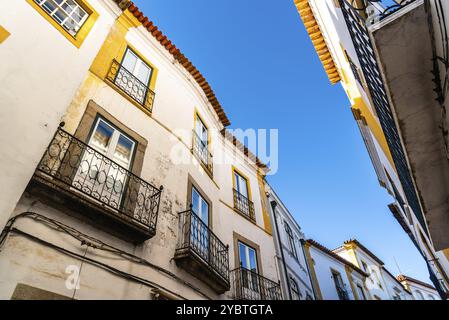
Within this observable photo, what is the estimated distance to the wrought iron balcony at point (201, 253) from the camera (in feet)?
21.3

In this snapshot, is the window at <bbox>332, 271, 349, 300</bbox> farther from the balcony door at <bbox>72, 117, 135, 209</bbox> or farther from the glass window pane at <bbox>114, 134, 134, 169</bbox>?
the balcony door at <bbox>72, 117, 135, 209</bbox>

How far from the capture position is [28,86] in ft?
17.1

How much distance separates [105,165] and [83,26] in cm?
397

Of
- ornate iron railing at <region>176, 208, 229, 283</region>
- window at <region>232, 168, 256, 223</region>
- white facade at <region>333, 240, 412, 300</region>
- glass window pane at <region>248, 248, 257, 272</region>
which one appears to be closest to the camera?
ornate iron railing at <region>176, 208, 229, 283</region>

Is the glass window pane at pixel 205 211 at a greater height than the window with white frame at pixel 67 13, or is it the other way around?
the window with white frame at pixel 67 13

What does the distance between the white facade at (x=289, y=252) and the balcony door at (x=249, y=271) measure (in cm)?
179

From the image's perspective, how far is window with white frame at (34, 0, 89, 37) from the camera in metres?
6.73

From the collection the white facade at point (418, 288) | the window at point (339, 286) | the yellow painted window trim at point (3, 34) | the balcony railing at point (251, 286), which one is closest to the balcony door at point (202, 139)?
the balcony railing at point (251, 286)

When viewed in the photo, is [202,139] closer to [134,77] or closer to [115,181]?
[134,77]

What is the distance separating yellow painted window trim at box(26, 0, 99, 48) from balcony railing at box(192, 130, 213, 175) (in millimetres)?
4266

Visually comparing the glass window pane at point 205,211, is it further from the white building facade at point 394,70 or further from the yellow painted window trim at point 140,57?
the white building facade at point 394,70

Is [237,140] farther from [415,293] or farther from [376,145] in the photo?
[415,293]

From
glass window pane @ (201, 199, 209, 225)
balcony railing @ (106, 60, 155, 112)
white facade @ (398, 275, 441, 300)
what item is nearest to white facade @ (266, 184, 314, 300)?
glass window pane @ (201, 199, 209, 225)

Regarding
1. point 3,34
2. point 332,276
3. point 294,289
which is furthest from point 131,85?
point 332,276
